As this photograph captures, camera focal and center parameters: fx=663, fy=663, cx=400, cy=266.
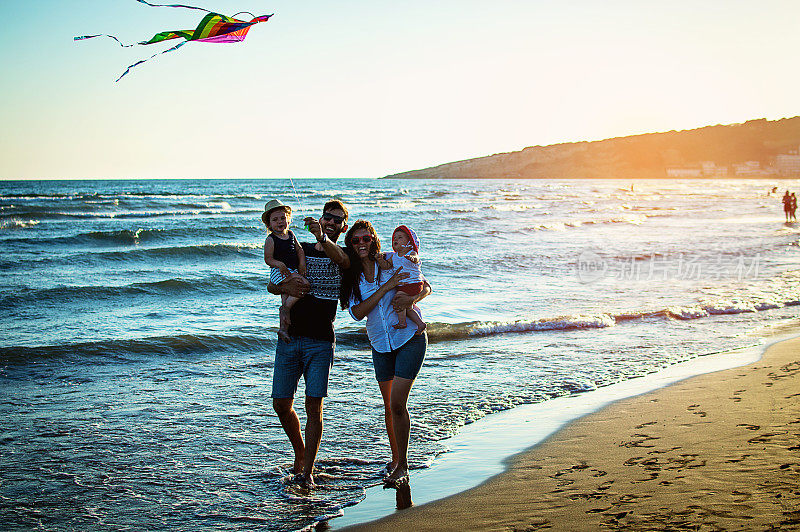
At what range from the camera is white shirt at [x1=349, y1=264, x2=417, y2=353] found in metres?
4.48

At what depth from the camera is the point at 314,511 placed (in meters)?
4.25

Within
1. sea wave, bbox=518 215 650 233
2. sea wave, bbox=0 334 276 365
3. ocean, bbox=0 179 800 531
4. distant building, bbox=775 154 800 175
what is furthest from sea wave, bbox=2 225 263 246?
distant building, bbox=775 154 800 175

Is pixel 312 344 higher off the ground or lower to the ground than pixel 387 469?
higher

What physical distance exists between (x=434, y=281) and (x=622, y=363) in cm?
816

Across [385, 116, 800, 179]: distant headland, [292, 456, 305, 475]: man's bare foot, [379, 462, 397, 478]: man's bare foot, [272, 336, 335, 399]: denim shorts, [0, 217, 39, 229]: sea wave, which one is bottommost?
[379, 462, 397, 478]: man's bare foot

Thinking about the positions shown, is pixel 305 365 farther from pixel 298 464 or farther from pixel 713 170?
pixel 713 170

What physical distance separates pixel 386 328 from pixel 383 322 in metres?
0.05

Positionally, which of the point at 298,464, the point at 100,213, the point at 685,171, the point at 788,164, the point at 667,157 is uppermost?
the point at 667,157

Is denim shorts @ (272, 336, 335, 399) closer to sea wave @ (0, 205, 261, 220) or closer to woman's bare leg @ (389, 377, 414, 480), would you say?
woman's bare leg @ (389, 377, 414, 480)

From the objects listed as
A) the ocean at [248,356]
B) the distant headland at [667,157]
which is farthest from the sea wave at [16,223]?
the distant headland at [667,157]

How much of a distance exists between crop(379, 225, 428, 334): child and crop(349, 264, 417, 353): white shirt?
0.16ft

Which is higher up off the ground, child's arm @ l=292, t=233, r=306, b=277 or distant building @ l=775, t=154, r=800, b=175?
distant building @ l=775, t=154, r=800, b=175

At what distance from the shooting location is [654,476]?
13.7 ft

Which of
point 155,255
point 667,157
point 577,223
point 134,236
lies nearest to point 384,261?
point 155,255
